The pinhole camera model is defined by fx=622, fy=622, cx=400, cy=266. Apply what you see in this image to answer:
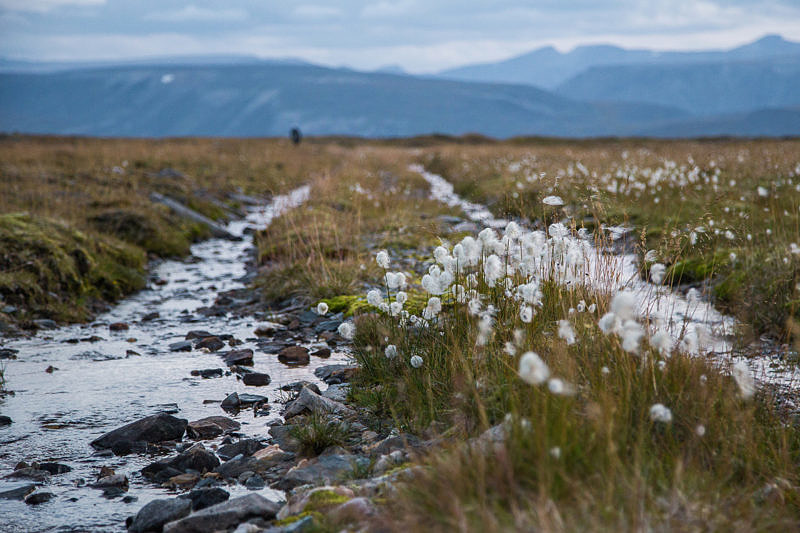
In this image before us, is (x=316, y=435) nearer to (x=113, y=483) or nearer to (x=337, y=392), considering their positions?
(x=337, y=392)

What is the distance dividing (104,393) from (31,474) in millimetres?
1501

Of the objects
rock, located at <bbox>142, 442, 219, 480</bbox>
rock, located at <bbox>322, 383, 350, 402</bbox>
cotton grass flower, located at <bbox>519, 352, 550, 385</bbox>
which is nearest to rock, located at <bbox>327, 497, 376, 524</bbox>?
cotton grass flower, located at <bbox>519, 352, 550, 385</bbox>

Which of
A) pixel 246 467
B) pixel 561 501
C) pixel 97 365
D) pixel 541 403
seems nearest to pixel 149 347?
pixel 97 365

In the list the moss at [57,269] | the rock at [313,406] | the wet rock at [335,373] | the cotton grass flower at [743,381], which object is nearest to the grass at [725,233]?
the cotton grass flower at [743,381]

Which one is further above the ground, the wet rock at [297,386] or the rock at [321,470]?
the rock at [321,470]

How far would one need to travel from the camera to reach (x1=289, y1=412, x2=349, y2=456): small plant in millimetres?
4090

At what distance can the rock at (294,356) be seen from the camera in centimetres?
617

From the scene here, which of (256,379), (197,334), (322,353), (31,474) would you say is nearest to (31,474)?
(31,474)

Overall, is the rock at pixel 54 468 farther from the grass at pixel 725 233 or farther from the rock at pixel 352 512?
the grass at pixel 725 233

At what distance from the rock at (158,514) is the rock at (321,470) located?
1.81ft

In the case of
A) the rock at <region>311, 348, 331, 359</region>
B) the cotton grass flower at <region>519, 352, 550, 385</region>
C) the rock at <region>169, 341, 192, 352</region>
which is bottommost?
the rock at <region>311, 348, 331, 359</region>

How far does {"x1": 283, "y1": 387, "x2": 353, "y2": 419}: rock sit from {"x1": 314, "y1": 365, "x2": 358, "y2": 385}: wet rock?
690 mm

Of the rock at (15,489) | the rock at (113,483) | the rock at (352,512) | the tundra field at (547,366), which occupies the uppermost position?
the tundra field at (547,366)

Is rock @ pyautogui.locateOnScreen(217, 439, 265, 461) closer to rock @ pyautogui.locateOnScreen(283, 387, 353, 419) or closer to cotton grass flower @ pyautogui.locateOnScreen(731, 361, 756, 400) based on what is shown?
rock @ pyautogui.locateOnScreen(283, 387, 353, 419)
